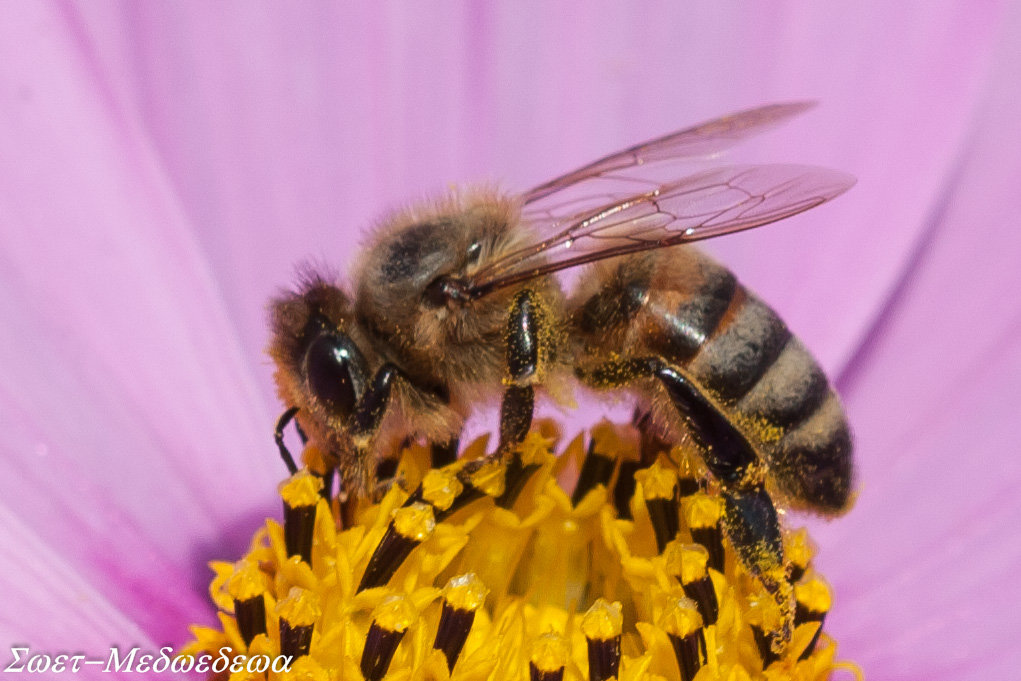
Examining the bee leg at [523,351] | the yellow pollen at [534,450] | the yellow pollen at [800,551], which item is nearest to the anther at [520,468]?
the yellow pollen at [534,450]

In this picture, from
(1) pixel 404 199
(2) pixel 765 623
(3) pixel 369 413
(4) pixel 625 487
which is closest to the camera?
(3) pixel 369 413

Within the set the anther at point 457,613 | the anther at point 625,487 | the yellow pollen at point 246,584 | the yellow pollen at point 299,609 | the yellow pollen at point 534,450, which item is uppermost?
the yellow pollen at point 534,450

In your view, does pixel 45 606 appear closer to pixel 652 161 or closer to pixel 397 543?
pixel 397 543

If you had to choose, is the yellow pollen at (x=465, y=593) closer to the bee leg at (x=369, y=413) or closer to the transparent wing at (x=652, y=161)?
the bee leg at (x=369, y=413)

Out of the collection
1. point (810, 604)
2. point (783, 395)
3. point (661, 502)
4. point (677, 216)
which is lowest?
point (810, 604)

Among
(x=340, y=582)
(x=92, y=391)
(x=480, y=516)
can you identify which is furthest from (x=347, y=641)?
(x=92, y=391)

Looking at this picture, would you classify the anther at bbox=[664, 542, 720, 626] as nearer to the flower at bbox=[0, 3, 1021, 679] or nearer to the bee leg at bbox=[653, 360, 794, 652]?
the bee leg at bbox=[653, 360, 794, 652]

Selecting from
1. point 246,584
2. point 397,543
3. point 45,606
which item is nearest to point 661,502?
point 397,543
